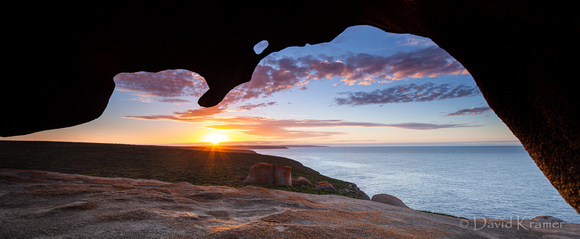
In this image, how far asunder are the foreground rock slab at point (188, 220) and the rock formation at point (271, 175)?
8294mm

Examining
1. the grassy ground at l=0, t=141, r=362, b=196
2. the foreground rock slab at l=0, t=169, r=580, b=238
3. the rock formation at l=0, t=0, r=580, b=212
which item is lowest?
the grassy ground at l=0, t=141, r=362, b=196

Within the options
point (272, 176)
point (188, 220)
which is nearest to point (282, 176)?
point (272, 176)

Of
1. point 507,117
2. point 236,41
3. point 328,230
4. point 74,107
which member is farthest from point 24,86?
point 507,117

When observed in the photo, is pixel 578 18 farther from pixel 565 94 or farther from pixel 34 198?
pixel 34 198

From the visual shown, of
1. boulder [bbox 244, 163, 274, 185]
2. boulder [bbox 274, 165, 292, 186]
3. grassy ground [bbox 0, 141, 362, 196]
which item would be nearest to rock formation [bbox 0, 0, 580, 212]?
boulder [bbox 244, 163, 274, 185]

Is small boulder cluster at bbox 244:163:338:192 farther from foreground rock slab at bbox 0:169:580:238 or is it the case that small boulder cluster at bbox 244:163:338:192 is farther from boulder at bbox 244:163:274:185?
foreground rock slab at bbox 0:169:580:238

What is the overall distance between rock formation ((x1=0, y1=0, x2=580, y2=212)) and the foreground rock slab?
2.20 metres

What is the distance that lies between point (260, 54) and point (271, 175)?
7.45 meters

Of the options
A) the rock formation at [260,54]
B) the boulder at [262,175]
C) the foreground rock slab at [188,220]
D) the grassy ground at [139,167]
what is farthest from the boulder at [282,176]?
the foreground rock slab at [188,220]

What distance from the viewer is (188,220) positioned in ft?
10.7

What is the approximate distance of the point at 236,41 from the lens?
830cm

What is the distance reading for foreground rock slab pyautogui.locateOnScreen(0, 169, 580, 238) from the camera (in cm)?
271

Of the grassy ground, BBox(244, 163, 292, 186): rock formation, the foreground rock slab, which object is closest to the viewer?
the foreground rock slab

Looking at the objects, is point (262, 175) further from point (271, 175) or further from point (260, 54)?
point (260, 54)
